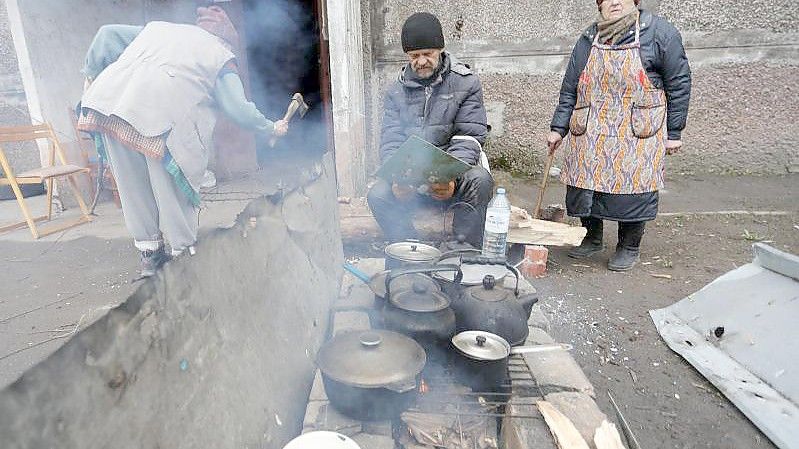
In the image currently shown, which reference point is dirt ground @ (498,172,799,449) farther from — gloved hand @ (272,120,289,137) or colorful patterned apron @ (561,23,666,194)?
gloved hand @ (272,120,289,137)

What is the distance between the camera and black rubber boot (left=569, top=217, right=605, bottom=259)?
4.51 metres

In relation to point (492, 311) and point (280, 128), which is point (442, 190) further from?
point (492, 311)

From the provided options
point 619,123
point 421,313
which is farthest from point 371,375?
point 619,123

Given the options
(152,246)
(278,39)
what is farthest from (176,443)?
(278,39)

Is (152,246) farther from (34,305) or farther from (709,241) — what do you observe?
(709,241)

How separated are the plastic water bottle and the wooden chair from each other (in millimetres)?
5230

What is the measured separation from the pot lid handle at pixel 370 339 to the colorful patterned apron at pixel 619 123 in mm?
3065

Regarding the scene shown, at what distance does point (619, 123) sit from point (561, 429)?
3109 millimetres

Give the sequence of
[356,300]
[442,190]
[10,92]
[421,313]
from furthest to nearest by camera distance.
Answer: [10,92] < [442,190] < [356,300] < [421,313]

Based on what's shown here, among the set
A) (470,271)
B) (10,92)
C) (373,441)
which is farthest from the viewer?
(10,92)

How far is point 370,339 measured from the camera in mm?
1845

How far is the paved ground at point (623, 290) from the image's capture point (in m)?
2.59

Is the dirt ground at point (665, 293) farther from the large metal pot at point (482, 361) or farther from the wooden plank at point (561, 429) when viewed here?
the large metal pot at point (482, 361)

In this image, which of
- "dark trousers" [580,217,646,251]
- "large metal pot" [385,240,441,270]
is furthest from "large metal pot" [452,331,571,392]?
"dark trousers" [580,217,646,251]
